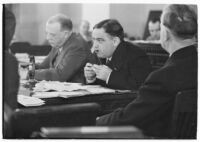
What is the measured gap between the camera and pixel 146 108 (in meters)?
2.01

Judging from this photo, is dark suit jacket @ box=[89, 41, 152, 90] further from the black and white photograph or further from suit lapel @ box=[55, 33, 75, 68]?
suit lapel @ box=[55, 33, 75, 68]

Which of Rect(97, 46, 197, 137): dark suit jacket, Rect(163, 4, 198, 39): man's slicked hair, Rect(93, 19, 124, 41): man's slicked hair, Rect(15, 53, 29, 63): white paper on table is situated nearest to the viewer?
Rect(97, 46, 197, 137): dark suit jacket

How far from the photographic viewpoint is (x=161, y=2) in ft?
7.41

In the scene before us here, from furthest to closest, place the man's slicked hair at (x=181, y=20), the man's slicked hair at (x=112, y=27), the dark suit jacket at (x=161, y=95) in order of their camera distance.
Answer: the man's slicked hair at (x=112, y=27), the man's slicked hair at (x=181, y=20), the dark suit jacket at (x=161, y=95)

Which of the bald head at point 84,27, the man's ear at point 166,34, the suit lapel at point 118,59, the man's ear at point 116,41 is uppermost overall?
the bald head at point 84,27

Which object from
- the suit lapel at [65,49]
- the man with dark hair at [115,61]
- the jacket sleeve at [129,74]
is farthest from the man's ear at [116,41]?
the suit lapel at [65,49]

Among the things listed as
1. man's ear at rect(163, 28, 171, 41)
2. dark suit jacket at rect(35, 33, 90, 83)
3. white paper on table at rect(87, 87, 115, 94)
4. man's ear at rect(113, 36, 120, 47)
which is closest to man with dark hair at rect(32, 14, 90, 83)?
dark suit jacket at rect(35, 33, 90, 83)

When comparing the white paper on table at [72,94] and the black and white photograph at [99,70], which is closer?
the black and white photograph at [99,70]

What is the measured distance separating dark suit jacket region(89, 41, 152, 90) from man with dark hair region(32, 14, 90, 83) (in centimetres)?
19

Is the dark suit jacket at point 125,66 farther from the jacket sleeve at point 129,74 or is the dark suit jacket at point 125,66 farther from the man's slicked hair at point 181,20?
the man's slicked hair at point 181,20

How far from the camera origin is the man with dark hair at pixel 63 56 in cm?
234

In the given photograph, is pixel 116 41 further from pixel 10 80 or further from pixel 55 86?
pixel 10 80

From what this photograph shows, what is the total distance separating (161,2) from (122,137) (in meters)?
0.97

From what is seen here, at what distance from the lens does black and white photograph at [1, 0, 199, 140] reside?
2051 mm
